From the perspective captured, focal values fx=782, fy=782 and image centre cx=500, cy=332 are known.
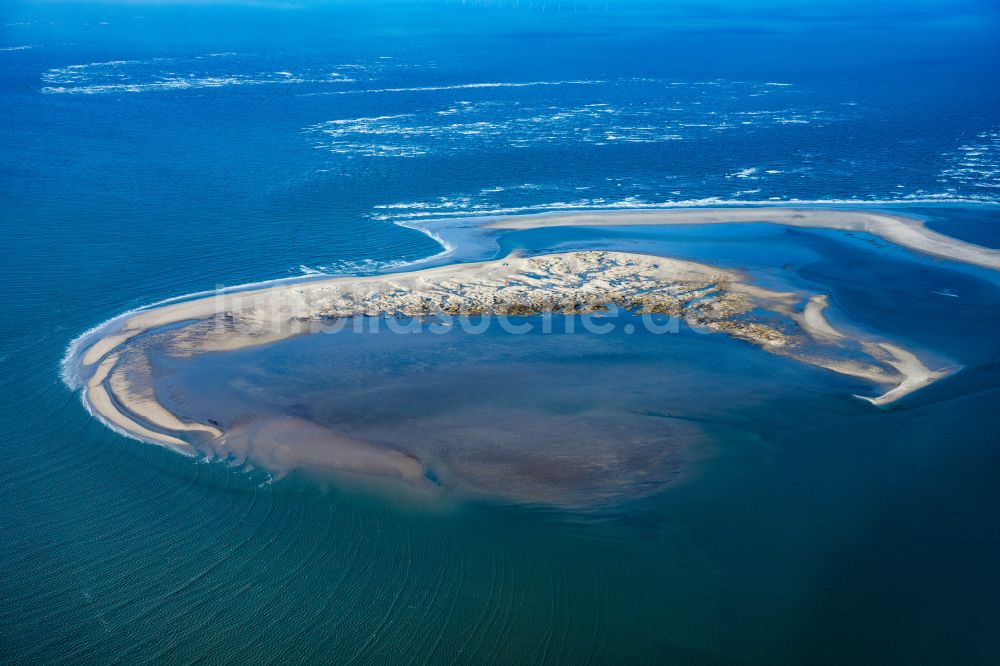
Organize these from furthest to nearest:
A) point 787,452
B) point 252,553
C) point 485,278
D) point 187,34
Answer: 1. point 187,34
2. point 485,278
3. point 787,452
4. point 252,553

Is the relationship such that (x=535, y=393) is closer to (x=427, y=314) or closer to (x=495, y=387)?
(x=495, y=387)

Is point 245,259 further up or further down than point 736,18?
further down

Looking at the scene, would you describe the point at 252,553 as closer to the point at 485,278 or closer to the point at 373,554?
the point at 373,554

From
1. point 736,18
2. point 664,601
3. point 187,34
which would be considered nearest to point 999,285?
point 664,601

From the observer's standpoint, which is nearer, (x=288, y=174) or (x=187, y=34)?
(x=288, y=174)

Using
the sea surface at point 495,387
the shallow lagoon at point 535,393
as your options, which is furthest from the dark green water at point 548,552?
the shallow lagoon at point 535,393

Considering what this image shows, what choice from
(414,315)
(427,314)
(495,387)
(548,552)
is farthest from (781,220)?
(548,552)
